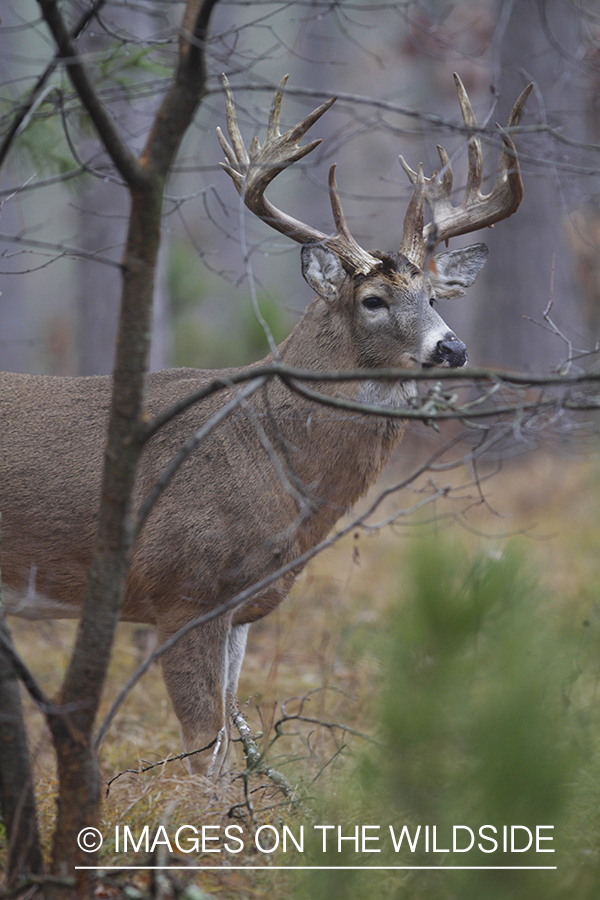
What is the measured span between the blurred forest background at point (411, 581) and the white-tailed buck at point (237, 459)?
27cm

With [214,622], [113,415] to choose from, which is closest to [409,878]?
[113,415]

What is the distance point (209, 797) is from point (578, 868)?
5.70ft

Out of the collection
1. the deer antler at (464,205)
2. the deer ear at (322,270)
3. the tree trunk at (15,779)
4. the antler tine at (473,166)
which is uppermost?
Result: the antler tine at (473,166)

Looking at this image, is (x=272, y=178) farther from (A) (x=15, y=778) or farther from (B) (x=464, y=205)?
(A) (x=15, y=778)

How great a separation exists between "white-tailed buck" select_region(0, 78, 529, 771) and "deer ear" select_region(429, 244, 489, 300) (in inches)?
8.2

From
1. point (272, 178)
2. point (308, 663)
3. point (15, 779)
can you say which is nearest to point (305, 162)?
point (308, 663)

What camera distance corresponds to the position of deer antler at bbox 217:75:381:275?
3906 millimetres

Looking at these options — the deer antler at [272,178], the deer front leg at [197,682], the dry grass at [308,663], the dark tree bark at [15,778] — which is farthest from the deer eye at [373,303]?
the dark tree bark at [15,778]

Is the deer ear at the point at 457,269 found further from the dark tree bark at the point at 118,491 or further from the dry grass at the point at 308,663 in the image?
the dark tree bark at the point at 118,491

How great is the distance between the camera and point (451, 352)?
3.93 metres

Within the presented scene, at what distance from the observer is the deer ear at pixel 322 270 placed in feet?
13.9

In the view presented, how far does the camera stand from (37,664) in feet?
19.9

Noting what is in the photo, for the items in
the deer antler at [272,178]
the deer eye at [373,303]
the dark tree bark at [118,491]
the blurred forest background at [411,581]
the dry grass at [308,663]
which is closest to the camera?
the blurred forest background at [411,581]

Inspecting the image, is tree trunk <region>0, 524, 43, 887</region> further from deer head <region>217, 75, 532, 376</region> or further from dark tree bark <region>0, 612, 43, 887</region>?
deer head <region>217, 75, 532, 376</region>
